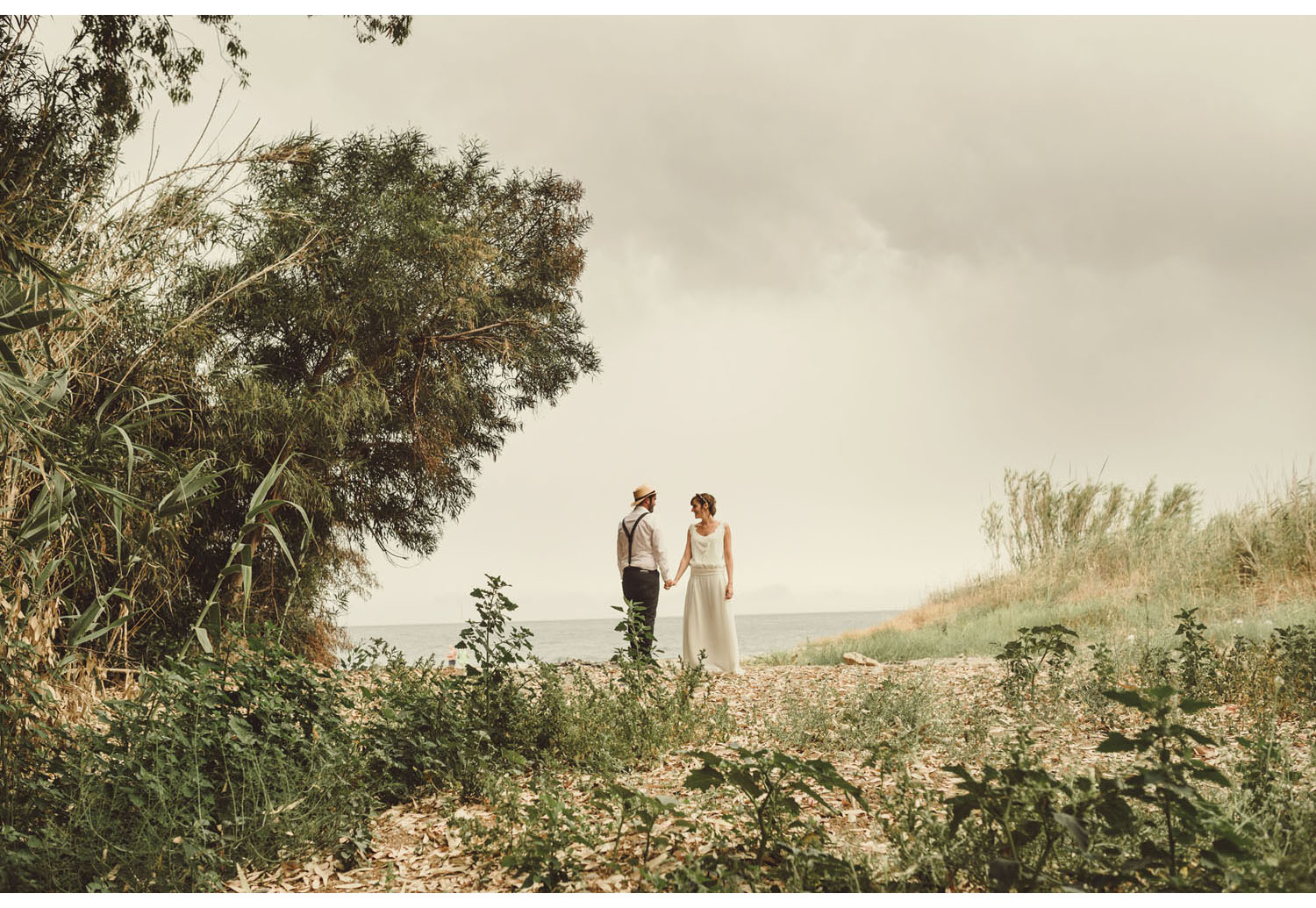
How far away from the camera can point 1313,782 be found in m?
3.09

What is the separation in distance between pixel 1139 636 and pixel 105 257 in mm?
7975

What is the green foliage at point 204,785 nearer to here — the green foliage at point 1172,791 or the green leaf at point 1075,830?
the green leaf at point 1075,830

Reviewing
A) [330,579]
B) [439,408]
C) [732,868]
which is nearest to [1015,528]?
[439,408]

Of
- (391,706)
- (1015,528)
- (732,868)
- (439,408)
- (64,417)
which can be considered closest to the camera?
(732,868)

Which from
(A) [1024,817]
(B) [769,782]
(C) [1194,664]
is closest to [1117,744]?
(A) [1024,817]

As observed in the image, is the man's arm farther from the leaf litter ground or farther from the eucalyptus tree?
the eucalyptus tree

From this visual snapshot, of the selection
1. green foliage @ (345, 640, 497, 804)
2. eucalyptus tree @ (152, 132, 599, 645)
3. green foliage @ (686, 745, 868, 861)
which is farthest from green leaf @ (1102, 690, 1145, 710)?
eucalyptus tree @ (152, 132, 599, 645)

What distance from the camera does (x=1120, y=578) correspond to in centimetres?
1090

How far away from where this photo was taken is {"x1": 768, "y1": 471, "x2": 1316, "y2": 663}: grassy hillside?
8055 millimetres

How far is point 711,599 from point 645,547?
2.42ft

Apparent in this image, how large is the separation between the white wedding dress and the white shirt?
0.30 metres

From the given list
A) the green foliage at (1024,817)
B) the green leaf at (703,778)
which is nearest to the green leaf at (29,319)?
the green leaf at (703,778)

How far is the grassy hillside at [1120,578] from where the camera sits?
805cm

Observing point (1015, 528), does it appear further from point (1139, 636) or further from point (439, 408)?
point (439, 408)
